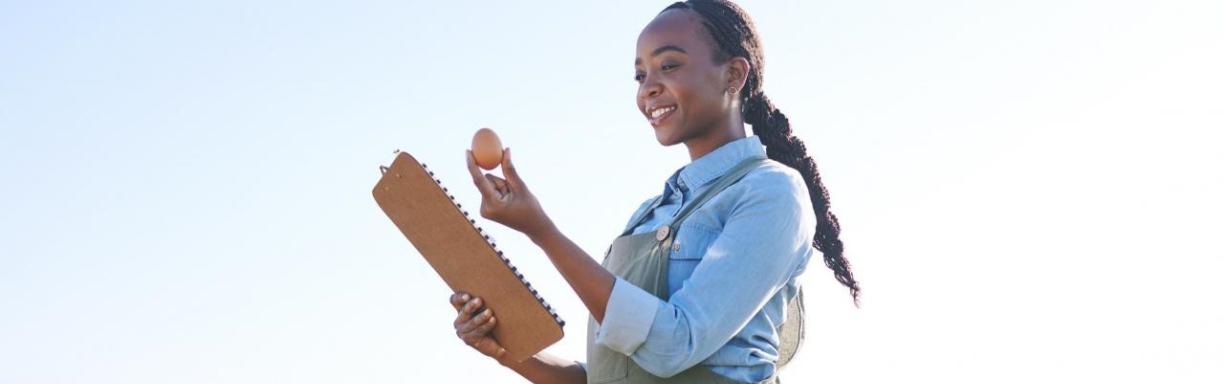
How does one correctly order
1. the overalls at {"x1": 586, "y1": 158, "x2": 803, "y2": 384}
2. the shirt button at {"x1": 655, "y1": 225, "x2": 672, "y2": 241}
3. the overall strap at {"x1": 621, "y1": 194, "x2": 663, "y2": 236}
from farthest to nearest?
1. the overall strap at {"x1": 621, "y1": 194, "x2": 663, "y2": 236}
2. the shirt button at {"x1": 655, "y1": 225, "x2": 672, "y2": 241}
3. the overalls at {"x1": 586, "y1": 158, "x2": 803, "y2": 384}

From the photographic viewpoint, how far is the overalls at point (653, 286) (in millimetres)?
3803

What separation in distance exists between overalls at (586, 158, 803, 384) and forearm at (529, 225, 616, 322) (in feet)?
1.11

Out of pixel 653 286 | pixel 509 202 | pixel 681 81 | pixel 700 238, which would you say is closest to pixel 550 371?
pixel 653 286

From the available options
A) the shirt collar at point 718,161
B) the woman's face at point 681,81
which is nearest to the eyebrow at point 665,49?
the woman's face at point 681,81

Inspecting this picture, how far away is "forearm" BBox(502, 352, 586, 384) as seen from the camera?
4395 millimetres

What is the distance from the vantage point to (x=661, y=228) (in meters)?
3.98

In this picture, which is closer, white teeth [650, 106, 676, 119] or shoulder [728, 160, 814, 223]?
shoulder [728, 160, 814, 223]

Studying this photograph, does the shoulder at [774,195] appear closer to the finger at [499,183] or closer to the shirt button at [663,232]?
the shirt button at [663,232]

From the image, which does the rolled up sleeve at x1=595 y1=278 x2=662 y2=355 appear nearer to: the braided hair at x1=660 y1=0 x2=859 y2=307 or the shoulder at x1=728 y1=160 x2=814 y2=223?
the shoulder at x1=728 y1=160 x2=814 y2=223

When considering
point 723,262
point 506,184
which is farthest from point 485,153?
point 723,262

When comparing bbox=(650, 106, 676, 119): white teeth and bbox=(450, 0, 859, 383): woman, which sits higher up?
bbox=(650, 106, 676, 119): white teeth

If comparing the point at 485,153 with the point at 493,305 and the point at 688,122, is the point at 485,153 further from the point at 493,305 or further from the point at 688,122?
the point at 688,122

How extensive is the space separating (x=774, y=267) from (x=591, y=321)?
64cm

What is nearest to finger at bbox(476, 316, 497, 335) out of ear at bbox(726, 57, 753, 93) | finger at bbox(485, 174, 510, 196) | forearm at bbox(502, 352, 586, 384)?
finger at bbox(485, 174, 510, 196)
